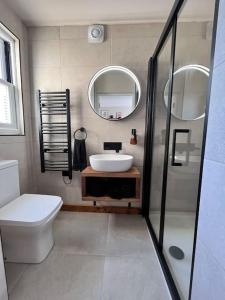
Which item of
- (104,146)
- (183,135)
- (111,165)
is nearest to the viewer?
(183,135)

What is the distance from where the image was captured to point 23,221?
3.78 feet

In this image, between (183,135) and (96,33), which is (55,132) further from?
(183,135)

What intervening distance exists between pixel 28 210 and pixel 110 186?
808mm

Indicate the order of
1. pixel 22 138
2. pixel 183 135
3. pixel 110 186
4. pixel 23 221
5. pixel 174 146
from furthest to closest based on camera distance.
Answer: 1. pixel 22 138
2. pixel 110 186
3. pixel 183 135
4. pixel 174 146
5. pixel 23 221

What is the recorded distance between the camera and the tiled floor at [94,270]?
1.08m

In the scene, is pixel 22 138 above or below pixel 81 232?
above

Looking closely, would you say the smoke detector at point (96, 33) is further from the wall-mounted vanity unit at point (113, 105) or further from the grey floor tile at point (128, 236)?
the grey floor tile at point (128, 236)

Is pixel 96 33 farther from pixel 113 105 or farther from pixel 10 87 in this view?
pixel 10 87

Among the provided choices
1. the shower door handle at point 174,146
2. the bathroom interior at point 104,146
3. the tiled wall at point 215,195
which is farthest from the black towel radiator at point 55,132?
the tiled wall at point 215,195

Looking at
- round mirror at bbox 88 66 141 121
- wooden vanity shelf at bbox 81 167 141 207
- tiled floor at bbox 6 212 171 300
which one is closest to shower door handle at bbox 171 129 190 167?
wooden vanity shelf at bbox 81 167 141 207

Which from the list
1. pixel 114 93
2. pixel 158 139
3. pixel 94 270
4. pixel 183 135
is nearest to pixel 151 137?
pixel 158 139

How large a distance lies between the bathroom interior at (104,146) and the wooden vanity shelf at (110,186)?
1 centimetres

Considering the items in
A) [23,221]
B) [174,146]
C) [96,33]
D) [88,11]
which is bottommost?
[23,221]

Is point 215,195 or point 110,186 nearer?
point 215,195
